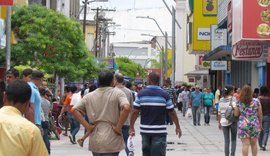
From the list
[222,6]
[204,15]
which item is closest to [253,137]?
[222,6]

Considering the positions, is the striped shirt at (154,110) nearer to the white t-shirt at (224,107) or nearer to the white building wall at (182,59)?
the white t-shirt at (224,107)

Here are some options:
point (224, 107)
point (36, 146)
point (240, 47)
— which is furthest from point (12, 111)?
point (240, 47)

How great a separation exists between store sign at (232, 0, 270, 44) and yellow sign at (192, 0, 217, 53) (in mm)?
24479

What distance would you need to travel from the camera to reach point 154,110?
35.2 feet

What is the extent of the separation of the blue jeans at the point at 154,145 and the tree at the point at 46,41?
1835cm

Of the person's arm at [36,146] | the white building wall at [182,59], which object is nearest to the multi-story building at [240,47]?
the person's arm at [36,146]

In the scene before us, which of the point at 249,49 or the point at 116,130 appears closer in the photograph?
the point at 116,130

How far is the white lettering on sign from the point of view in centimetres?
2627

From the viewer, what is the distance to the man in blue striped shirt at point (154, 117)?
10.7 meters

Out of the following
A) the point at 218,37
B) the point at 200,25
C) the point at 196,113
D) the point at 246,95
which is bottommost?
the point at 196,113

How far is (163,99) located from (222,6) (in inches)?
1140

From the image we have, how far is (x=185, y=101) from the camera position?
121 ft

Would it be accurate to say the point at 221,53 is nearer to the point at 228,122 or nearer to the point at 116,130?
the point at 228,122

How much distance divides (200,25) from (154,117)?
126ft
